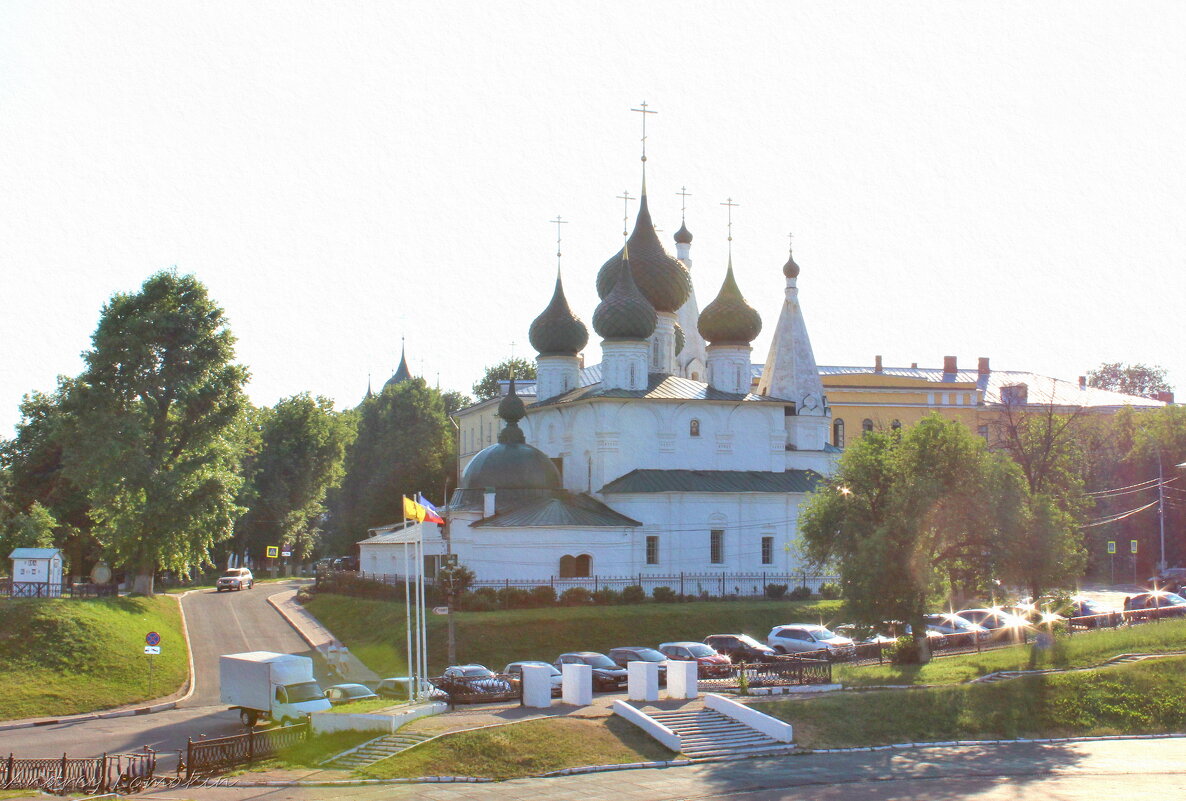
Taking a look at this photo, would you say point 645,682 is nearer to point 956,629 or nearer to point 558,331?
point 956,629

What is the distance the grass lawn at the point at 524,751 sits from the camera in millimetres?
21406

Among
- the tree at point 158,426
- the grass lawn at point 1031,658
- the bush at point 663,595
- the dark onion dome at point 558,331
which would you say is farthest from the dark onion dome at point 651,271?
the grass lawn at point 1031,658

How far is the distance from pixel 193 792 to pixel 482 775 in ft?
15.8

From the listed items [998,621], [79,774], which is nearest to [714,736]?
[79,774]

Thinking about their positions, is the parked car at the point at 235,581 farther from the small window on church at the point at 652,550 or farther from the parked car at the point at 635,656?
the parked car at the point at 635,656

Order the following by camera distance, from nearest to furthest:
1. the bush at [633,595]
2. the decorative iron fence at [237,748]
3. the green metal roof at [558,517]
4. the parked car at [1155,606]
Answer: the decorative iron fence at [237,748] < the parked car at [1155,606] < the bush at [633,595] < the green metal roof at [558,517]

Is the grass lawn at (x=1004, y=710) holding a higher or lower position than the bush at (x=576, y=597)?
lower

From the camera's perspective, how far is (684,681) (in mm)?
25906

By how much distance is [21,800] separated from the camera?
19.9 meters

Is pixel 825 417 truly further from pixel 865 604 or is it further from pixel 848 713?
pixel 848 713

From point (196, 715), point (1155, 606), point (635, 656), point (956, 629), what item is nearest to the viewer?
point (196, 715)

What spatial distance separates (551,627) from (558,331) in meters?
19.1

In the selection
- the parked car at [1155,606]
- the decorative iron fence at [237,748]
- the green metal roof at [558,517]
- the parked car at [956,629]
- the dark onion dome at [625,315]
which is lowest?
the decorative iron fence at [237,748]

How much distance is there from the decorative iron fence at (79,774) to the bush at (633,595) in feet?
67.3
